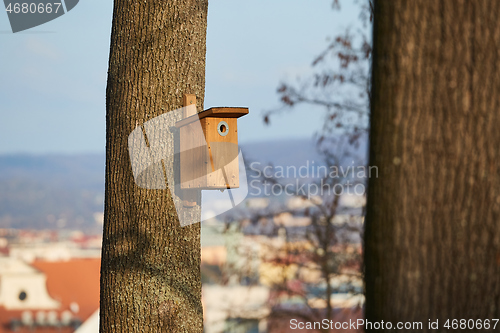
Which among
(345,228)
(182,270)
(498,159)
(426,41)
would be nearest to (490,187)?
(498,159)

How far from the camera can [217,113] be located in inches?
116

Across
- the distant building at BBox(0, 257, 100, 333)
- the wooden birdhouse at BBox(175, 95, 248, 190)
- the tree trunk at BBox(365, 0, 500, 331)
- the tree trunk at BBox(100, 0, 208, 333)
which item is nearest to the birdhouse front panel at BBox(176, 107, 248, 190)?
the wooden birdhouse at BBox(175, 95, 248, 190)

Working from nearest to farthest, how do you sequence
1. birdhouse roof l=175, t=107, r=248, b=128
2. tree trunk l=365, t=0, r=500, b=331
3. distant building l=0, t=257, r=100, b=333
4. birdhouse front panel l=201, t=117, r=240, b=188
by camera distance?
tree trunk l=365, t=0, r=500, b=331 → birdhouse roof l=175, t=107, r=248, b=128 → birdhouse front panel l=201, t=117, r=240, b=188 → distant building l=0, t=257, r=100, b=333

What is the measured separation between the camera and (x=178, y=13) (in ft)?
9.48

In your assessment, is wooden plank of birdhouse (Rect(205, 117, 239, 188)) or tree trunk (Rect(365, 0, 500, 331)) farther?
wooden plank of birdhouse (Rect(205, 117, 239, 188))

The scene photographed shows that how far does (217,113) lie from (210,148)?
0.73 feet

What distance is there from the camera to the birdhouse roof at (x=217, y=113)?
2.89 meters

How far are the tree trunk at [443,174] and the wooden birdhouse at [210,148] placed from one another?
1590 millimetres

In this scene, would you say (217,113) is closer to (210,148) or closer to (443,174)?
(210,148)

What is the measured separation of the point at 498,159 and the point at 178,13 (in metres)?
2.03

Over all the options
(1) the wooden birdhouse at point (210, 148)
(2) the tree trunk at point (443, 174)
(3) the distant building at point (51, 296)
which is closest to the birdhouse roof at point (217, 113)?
(1) the wooden birdhouse at point (210, 148)

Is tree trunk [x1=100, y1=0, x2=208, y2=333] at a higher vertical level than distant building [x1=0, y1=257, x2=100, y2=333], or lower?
higher

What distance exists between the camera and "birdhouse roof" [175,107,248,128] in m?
2.89

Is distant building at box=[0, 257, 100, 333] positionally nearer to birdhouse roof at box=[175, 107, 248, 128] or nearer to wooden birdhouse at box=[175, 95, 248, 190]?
wooden birdhouse at box=[175, 95, 248, 190]
